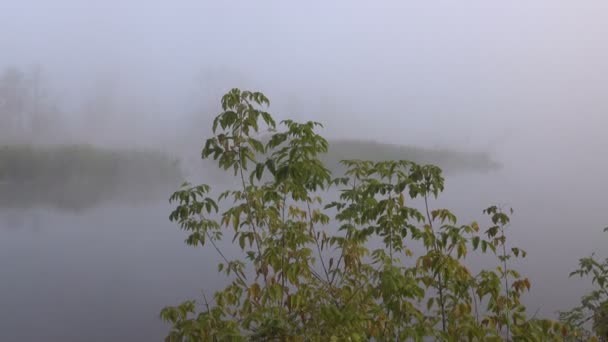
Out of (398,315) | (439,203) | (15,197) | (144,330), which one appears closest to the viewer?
Answer: (398,315)

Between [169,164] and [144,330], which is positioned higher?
[169,164]

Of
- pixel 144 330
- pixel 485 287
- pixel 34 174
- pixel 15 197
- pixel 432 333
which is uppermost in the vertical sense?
pixel 34 174

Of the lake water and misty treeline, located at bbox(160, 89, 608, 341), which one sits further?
the lake water

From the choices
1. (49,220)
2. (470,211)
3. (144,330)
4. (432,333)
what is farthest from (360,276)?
(49,220)

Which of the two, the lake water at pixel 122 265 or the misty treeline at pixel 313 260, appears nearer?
the misty treeline at pixel 313 260

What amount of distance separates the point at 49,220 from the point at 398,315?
397 centimetres

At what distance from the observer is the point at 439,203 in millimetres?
3975

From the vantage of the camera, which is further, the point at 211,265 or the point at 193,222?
the point at 211,265

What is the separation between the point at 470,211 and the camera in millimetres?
3594

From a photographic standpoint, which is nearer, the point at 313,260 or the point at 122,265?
the point at 313,260

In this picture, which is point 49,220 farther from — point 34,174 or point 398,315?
point 398,315

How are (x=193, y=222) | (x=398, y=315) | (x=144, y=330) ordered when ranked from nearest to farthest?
(x=398, y=315), (x=193, y=222), (x=144, y=330)

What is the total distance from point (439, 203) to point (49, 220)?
12.4ft

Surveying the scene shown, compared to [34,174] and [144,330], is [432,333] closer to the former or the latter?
[144,330]
